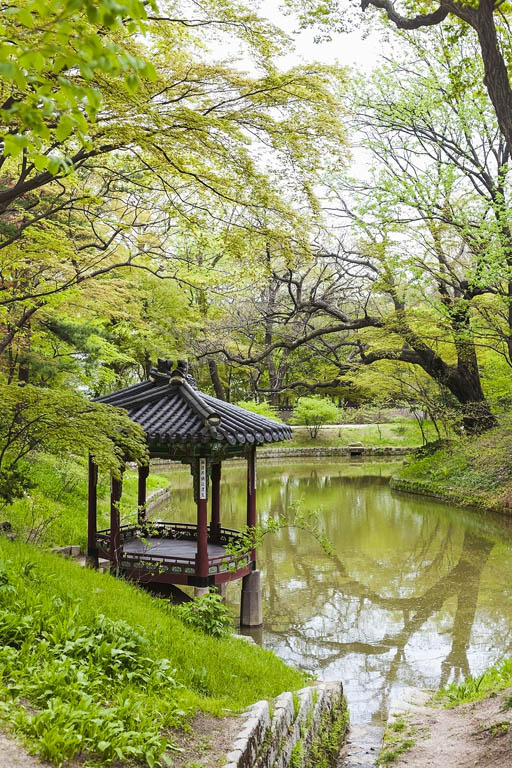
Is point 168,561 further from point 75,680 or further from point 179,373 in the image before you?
point 75,680

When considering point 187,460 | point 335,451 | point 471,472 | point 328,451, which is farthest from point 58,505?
point 335,451

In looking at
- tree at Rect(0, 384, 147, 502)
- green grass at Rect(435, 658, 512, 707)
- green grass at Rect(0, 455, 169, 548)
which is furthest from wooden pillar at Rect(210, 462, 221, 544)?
green grass at Rect(435, 658, 512, 707)

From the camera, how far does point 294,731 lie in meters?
4.68

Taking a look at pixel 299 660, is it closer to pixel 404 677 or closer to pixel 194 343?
pixel 404 677

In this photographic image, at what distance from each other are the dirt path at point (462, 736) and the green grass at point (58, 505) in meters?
3.95

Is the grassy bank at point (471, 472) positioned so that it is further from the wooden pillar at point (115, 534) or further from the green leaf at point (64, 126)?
the green leaf at point (64, 126)

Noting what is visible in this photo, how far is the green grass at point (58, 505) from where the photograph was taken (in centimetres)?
891

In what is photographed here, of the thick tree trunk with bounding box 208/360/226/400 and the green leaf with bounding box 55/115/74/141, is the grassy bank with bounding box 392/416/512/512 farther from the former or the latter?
the green leaf with bounding box 55/115/74/141

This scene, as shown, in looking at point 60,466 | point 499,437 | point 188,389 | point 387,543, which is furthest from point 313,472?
point 188,389

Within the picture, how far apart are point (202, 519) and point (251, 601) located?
169 centimetres

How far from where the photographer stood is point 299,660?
310 inches

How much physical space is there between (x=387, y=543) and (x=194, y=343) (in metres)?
14.1

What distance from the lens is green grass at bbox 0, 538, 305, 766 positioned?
10.7 feet

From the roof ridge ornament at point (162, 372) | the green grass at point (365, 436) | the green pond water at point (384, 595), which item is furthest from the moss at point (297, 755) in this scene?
the green grass at point (365, 436)
